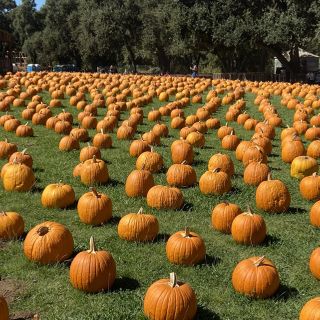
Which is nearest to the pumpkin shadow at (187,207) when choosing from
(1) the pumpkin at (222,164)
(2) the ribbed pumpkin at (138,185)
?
(2) the ribbed pumpkin at (138,185)

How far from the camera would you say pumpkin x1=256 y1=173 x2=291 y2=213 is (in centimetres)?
795

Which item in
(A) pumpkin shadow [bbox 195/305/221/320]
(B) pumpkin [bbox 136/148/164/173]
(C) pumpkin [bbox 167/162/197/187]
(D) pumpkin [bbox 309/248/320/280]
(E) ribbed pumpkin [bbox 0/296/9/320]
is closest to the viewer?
(E) ribbed pumpkin [bbox 0/296/9/320]

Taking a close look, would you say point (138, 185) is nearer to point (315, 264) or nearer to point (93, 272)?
point (93, 272)

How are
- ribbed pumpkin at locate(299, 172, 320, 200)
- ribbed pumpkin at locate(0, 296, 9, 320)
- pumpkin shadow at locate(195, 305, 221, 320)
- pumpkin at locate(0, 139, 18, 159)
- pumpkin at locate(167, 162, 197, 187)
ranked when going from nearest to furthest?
1. ribbed pumpkin at locate(0, 296, 9, 320)
2. pumpkin shadow at locate(195, 305, 221, 320)
3. ribbed pumpkin at locate(299, 172, 320, 200)
4. pumpkin at locate(167, 162, 197, 187)
5. pumpkin at locate(0, 139, 18, 159)

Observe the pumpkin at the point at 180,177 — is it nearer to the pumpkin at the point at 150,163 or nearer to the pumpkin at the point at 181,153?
the pumpkin at the point at 150,163

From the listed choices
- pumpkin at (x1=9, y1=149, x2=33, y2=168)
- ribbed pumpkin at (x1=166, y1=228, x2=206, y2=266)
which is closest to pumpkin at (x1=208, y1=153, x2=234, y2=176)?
pumpkin at (x1=9, y1=149, x2=33, y2=168)

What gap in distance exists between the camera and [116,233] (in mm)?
7137

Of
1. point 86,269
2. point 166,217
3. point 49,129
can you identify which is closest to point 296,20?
point 49,129

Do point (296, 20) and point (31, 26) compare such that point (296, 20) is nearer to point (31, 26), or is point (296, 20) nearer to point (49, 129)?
point (49, 129)

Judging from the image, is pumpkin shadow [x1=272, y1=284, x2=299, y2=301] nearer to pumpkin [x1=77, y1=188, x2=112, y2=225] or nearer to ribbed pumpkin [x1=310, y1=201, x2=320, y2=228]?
ribbed pumpkin [x1=310, y1=201, x2=320, y2=228]

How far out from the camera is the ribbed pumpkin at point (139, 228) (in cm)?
670

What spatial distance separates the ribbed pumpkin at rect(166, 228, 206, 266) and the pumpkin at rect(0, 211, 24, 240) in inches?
82.9

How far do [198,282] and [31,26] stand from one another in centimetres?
8770

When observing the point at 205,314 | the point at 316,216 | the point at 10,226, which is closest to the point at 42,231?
the point at 10,226
